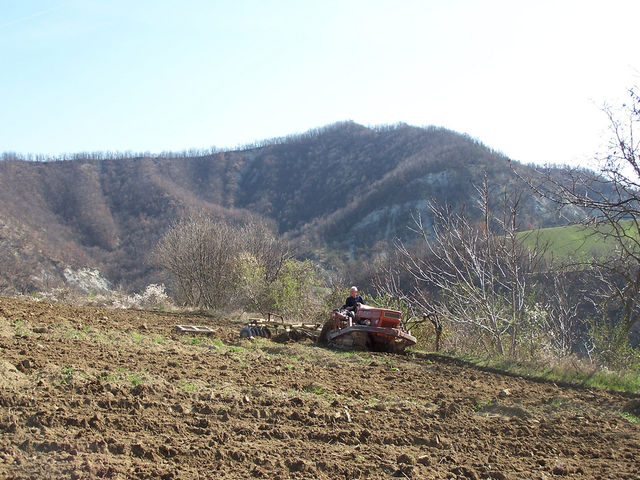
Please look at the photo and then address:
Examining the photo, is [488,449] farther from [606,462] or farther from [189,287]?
[189,287]

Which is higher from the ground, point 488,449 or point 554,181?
point 554,181

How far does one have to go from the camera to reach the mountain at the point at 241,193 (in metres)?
80.6

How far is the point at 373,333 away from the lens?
1451cm

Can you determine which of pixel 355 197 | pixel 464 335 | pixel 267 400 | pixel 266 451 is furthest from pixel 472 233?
pixel 355 197

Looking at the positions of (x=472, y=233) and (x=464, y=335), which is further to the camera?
(x=464, y=335)

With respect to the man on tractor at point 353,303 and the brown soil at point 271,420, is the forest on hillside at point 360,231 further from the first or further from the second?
the brown soil at point 271,420

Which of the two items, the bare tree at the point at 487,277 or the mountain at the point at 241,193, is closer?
the bare tree at the point at 487,277

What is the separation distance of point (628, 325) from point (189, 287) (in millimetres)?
24684

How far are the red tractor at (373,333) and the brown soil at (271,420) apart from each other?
9.33 feet

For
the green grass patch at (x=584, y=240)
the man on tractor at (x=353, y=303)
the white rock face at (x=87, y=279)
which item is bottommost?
the white rock face at (x=87, y=279)

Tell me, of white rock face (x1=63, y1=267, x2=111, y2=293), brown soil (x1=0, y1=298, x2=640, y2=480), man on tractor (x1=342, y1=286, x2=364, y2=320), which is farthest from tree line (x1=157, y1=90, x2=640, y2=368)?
white rock face (x1=63, y1=267, x2=111, y2=293)

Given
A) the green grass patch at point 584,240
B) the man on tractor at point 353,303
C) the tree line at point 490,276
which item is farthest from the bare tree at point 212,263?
the man on tractor at point 353,303

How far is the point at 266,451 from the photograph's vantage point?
233 inches

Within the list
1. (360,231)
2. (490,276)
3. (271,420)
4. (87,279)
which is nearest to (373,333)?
(490,276)
